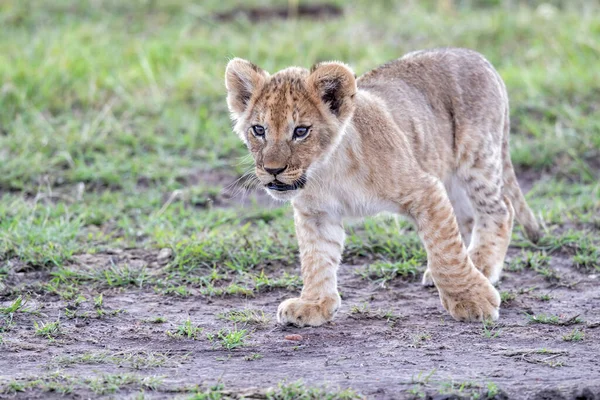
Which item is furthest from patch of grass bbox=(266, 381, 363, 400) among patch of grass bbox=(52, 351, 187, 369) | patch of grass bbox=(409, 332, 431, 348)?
patch of grass bbox=(409, 332, 431, 348)

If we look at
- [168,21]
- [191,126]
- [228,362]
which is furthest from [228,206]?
[168,21]

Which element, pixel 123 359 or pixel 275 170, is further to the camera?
pixel 275 170

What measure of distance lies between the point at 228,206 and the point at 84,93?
2233 mm

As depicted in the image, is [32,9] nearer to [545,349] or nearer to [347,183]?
[347,183]

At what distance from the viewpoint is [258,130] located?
16.4 feet

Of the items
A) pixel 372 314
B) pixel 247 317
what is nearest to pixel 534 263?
pixel 372 314

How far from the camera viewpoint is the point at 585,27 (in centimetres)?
1042

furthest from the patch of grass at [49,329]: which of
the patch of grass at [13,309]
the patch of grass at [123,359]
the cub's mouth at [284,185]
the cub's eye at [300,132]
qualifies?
the cub's eye at [300,132]

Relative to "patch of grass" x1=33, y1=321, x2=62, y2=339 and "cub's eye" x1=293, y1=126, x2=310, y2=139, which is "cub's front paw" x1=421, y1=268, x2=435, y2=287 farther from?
"patch of grass" x1=33, y1=321, x2=62, y2=339

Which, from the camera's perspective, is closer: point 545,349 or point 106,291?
point 545,349

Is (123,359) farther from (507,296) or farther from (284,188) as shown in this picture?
(507,296)

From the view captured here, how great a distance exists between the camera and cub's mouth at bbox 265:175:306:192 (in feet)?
16.0

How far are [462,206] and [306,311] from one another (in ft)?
5.67

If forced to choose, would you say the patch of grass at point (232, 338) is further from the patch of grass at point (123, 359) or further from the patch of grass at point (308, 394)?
the patch of grass at point (308, 394)
